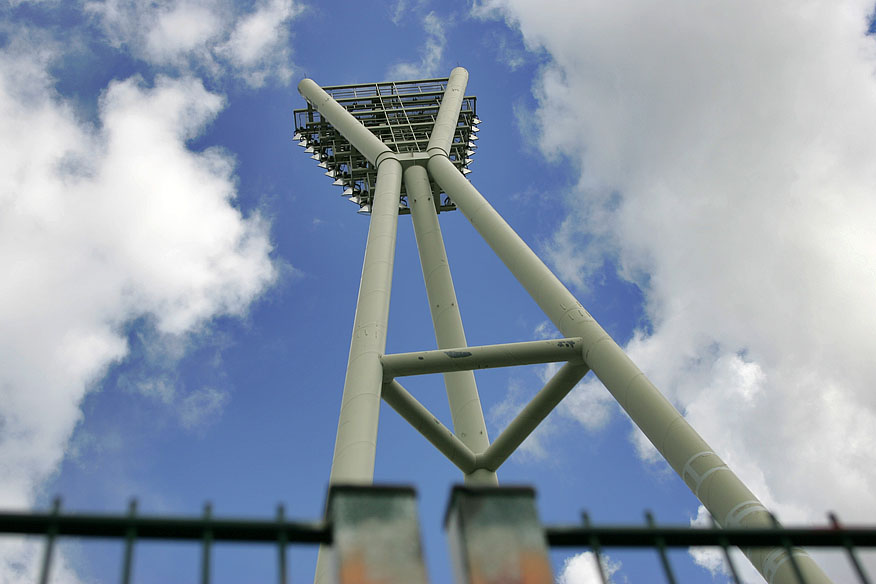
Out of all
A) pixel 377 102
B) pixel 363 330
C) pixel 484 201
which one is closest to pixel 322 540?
pixel 363 330

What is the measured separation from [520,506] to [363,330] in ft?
29.5

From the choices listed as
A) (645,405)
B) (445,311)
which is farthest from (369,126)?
(645,405)

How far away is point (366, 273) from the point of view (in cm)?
1452

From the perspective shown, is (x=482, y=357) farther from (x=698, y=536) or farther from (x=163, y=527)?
(x=163, y=527)

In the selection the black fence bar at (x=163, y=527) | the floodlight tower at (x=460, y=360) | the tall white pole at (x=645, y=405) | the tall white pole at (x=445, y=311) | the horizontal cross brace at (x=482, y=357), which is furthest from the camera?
the tall white pole at (x=445, y=311)

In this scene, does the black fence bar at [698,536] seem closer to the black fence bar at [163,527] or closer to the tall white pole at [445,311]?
the black fence bar at [163,527]

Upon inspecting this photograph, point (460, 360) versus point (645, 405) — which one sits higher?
point (460, 360)

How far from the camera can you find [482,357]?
13.0 metres

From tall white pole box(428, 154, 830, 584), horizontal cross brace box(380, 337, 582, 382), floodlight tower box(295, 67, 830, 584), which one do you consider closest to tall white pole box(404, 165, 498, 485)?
floodlight tower box(295, 67, 830, 584)

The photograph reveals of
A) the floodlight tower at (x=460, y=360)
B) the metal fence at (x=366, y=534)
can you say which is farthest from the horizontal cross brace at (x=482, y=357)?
the metal fence at (x=366, y=534)

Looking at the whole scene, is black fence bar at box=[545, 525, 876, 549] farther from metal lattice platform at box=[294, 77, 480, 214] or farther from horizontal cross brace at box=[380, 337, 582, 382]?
metal lattice platform at box=[294, 77, 480, 214]

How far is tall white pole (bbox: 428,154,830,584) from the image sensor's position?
898 cm

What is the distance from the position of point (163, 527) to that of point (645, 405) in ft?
27.5

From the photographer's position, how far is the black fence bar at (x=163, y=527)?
3.69m
